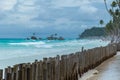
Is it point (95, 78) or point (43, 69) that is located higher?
point (43, 69)

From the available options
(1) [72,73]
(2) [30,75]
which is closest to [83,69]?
(1) [72,73]

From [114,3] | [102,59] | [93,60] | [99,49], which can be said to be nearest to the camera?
[93,60]

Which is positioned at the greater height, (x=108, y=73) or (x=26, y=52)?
(x=108, y=73)

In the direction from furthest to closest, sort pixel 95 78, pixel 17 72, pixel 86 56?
pixel 86 56 < pixel 95 78 < pixel 17 72

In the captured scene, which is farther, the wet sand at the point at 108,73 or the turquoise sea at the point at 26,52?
the turquoise sea at the point at 26,52

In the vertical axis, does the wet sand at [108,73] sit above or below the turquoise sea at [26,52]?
above

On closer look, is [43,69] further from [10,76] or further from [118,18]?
[118,18]

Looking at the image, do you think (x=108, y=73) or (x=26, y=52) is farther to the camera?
(x=26, y=52)

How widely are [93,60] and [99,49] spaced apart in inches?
109

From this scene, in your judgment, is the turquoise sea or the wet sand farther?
the turquoise sea

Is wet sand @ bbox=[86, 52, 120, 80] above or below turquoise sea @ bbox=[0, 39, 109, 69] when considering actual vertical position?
above

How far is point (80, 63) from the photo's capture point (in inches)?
663

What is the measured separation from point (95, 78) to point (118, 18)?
5268 cm

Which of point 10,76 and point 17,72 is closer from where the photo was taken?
point 10,76
